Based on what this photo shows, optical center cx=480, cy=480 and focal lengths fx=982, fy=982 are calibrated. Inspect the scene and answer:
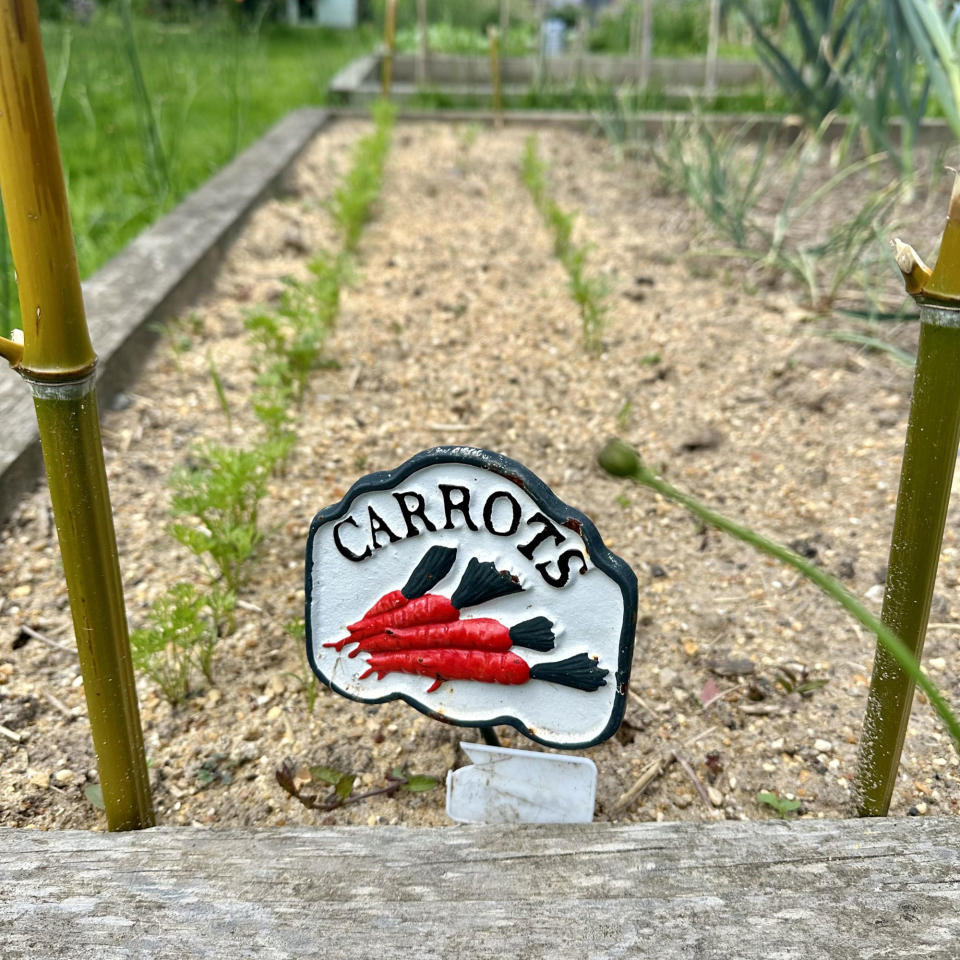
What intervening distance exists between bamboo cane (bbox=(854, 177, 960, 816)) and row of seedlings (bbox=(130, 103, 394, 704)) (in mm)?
935

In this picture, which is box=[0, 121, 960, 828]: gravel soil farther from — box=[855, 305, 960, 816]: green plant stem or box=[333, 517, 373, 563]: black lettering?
box=[333, 517, 373, 563]: black lettering

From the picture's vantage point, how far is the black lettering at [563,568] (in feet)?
3.53

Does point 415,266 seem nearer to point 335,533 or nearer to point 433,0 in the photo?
point 335,533

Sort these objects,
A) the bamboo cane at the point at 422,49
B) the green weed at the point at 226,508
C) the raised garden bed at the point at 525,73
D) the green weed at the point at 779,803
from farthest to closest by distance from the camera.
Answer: the raised garden bed at the point at 525,73, the bamboo cane at the point at 422,49, the green weed at the point at 226,508, the green weed at the point at 779,803

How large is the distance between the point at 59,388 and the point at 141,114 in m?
2.69

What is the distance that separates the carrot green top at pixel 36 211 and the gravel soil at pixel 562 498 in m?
0.68

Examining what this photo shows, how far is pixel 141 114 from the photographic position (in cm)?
329

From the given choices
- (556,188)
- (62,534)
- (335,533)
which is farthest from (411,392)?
(556,188)

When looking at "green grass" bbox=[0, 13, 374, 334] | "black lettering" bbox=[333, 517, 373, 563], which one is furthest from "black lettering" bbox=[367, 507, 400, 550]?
"green grass" bbox=[0, 13, 374, 334]

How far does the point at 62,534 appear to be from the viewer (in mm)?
1014

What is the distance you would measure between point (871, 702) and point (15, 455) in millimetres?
1648

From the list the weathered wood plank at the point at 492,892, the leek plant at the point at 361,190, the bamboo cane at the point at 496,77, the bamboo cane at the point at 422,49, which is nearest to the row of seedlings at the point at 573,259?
the leek plant at the point at 361,190

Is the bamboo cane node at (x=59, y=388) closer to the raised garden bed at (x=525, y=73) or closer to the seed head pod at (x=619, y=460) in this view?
the seed head pod at (x=619, y=460)

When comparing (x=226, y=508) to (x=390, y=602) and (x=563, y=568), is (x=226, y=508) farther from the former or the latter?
(x=563, y=568)
